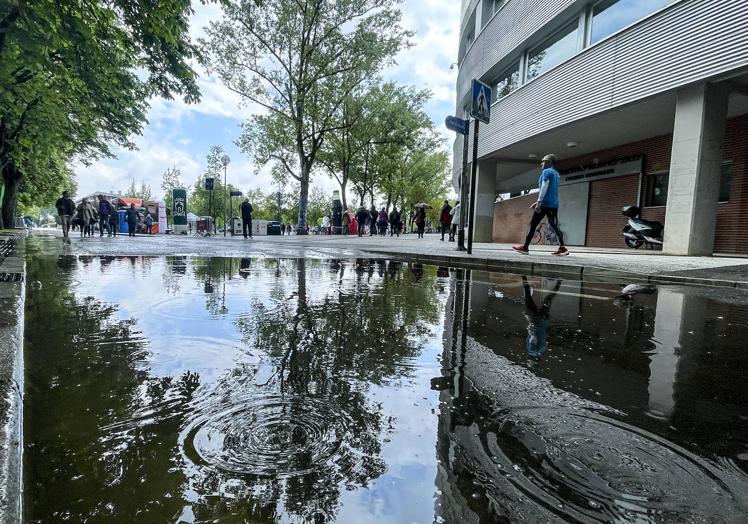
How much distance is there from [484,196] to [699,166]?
10.6m

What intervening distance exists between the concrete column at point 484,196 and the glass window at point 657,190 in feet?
22.1

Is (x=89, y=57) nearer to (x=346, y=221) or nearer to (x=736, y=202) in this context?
(x=736, y=202)

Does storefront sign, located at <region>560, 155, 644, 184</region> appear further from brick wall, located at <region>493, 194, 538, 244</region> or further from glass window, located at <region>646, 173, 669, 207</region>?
brick wall, located at <region>493, 194, 538, 244</region>

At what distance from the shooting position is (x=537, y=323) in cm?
379

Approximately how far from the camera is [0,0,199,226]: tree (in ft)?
24.6

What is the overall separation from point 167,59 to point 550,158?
30.2 ft

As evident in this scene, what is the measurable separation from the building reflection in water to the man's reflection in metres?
0.02

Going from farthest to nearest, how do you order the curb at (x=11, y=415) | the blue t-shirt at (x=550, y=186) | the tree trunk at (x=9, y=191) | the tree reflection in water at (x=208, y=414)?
the tree trunk at (x=9, y=191) → the blue t-shirt at (x=550, y=186) → the tree reflection in water at (x=208, y=414) → the curb at (x=11, y=415)

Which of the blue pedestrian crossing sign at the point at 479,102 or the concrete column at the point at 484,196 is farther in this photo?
the concrete column at the point at 484,196

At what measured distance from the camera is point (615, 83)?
1266 cm

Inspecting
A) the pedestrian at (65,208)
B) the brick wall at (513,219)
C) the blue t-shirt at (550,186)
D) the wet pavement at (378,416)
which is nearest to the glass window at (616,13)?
the blue t-shirt at (550,186)

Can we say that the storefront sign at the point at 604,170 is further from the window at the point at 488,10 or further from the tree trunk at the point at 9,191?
the tree trunk at the point at 9,191

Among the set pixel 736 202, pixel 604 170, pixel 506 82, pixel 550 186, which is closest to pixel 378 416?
pixel 550 186

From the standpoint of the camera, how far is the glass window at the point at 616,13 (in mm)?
12258
